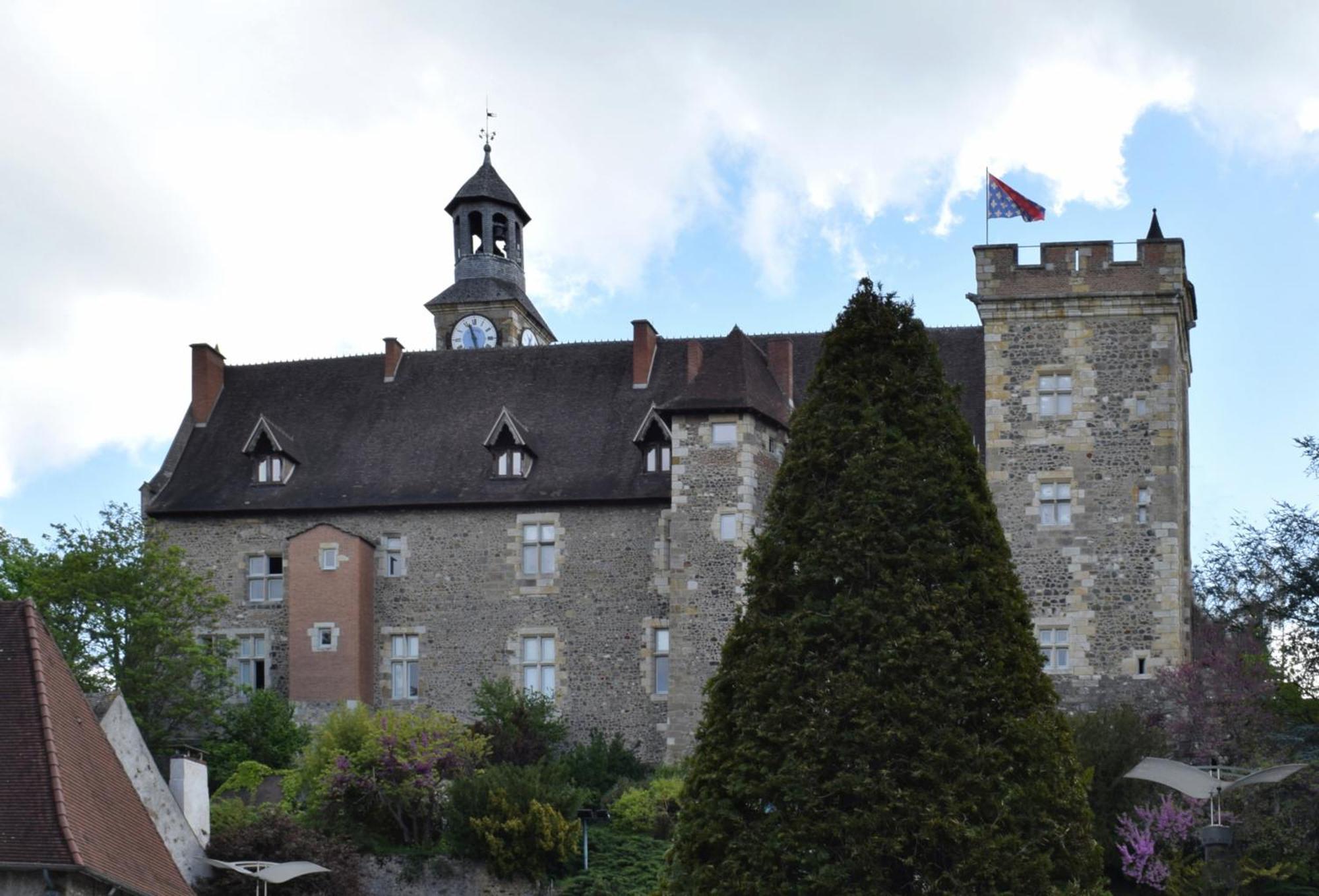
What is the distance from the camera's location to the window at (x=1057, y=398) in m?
40.9

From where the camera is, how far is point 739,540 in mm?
40938

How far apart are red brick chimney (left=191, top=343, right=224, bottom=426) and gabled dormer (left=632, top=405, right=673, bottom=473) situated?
37.8ft

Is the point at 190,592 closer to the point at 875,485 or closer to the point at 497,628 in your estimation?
the point at 497,628

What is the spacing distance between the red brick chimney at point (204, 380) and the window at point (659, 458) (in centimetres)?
1171

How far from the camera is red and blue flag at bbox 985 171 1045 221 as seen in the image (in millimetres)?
42250

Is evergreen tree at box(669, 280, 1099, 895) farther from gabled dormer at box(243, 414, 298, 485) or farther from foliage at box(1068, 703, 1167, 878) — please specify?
gabled dormer at box(243, 414, 298, 485)

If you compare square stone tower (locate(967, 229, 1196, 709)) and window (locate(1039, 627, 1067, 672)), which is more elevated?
square stone tower (locate(967, 229, 1196, 709))

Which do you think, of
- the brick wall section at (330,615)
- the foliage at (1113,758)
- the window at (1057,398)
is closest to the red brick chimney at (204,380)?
the brick wall section at (330,615)

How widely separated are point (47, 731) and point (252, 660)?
21.1m

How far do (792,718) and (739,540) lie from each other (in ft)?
77.1

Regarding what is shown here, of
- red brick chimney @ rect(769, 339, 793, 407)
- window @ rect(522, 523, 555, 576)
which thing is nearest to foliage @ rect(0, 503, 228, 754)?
window @ rect(522, 523, 555, 576)

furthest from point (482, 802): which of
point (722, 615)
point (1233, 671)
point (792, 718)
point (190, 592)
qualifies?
point (792, 718)

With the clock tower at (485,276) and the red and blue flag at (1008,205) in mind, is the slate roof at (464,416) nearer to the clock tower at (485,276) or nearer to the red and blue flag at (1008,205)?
the red and blue flag at (1008,205)

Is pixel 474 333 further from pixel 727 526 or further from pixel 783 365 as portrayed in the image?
pixel 727 526
